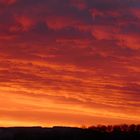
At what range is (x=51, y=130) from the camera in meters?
189

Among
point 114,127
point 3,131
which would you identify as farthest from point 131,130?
point 3,131

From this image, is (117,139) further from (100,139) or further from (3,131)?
(3,131)

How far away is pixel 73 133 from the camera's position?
18788cm

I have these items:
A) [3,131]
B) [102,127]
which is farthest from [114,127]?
[3,131]

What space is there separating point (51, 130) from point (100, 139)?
606 centimetres

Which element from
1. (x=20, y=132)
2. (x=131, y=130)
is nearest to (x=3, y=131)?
(x=20, y=132)

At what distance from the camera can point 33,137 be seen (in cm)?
18675

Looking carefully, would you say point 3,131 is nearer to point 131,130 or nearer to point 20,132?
point 20,132

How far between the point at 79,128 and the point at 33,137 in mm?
6232

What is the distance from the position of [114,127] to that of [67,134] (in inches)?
241

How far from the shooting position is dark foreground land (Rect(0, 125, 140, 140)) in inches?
7347

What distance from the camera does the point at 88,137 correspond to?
18700 cm

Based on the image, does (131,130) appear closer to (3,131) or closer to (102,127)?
(102,127)

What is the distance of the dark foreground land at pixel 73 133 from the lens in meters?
187
